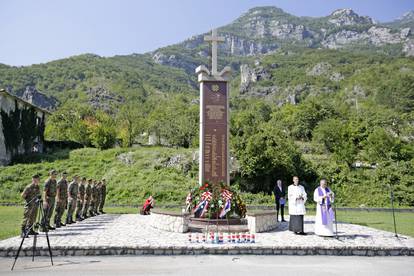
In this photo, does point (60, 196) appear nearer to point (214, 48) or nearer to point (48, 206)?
point (48, 206)

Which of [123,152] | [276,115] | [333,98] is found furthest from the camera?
[333,98]

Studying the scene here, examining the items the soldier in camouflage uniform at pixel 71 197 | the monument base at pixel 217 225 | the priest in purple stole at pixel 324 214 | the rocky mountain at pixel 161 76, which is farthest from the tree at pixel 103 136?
the rocky mountain at pixel 161 76

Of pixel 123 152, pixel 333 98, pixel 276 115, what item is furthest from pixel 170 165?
pixel 333 98

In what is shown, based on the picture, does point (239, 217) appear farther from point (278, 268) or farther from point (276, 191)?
point (278, 268)

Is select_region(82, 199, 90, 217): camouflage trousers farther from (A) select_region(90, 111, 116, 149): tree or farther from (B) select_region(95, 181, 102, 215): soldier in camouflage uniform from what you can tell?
(A) select_region(90, 111, 116, 149): tree

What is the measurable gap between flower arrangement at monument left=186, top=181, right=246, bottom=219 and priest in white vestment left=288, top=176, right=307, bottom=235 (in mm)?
1757

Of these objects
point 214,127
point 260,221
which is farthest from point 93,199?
point 260,221

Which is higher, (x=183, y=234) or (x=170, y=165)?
(x=170, y=165)

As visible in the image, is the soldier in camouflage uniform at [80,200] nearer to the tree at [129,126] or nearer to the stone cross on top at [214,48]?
the stone cross on top at [214,48]

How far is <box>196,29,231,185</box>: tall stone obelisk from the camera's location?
13.1 metres

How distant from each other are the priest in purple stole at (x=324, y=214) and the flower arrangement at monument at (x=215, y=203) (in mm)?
2719

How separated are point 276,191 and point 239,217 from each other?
292 centimetres

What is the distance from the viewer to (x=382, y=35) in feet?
607

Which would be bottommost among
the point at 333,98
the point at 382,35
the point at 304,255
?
the point at 304,255
